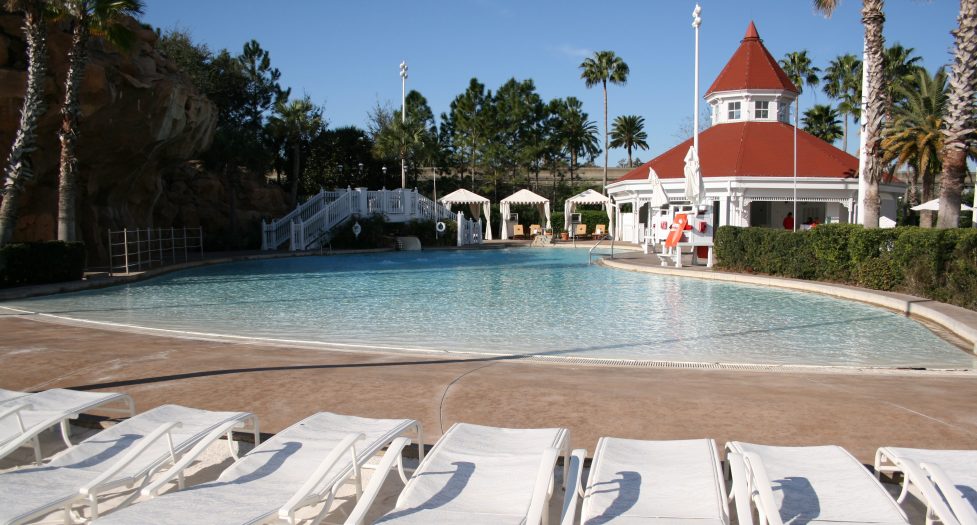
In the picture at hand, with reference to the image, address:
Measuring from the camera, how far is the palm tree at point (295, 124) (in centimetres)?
3769

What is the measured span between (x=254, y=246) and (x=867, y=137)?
24.6 metres

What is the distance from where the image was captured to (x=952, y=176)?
16.0 meters

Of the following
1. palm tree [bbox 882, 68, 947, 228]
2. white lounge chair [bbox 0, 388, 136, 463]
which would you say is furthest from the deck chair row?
palm tree [bbox 882, 68, 947, 228]

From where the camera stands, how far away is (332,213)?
3325 cm

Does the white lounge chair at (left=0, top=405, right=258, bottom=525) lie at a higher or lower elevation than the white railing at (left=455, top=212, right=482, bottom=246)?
lower

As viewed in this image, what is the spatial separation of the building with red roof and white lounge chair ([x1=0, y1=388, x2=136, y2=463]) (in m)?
26.4

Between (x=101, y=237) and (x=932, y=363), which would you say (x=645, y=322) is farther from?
(x=101, y=237)

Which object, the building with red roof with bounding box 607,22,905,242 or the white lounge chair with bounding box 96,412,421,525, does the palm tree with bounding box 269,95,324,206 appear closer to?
the building with red roof with bounding box 607,22,905,242

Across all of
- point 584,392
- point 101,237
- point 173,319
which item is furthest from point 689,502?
point 101,237

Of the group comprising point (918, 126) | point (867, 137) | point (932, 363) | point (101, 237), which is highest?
A: point (918, 126)

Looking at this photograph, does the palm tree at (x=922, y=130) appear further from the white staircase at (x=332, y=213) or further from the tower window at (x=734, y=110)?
the white staircase at (x=332, y=213)

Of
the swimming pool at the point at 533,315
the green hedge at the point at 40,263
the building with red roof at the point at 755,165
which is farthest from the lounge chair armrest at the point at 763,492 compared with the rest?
the building with red roof at the point at 755,165

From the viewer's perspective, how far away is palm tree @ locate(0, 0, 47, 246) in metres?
16.8

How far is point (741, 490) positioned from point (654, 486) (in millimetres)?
394
